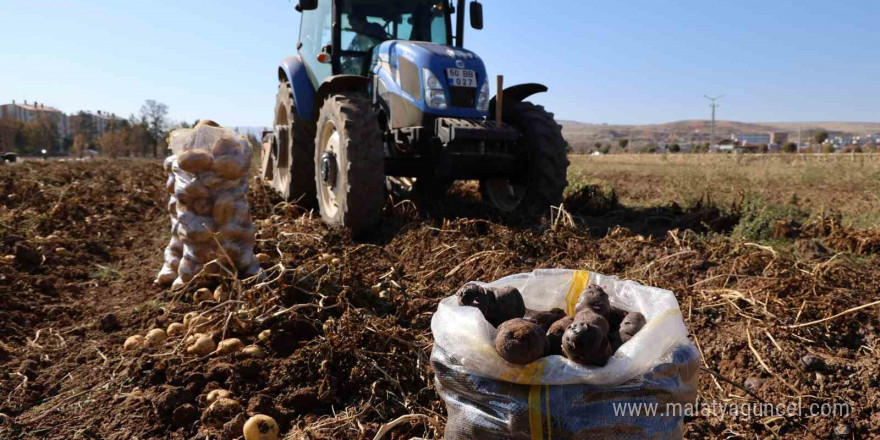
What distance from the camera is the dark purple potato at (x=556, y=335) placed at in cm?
188

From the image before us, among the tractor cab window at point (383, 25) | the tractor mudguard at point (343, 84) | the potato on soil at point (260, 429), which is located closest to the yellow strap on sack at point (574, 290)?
the potato on soil at point (260, 429)

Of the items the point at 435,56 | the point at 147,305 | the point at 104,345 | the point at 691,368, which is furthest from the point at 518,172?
→ the point at 691,368

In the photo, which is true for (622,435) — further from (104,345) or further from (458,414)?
(104,345)

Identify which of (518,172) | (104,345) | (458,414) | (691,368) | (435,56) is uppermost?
(435,56)

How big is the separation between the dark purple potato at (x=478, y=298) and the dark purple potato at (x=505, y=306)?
1 cm

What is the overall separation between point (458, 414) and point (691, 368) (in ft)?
2.14

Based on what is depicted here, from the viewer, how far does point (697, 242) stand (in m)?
4.50

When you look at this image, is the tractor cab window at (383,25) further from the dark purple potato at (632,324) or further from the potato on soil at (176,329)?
the dark purple potato at (632,324)

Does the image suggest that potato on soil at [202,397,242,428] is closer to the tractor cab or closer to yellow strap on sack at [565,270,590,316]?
yellow strap on sack at [565,270,590,316]

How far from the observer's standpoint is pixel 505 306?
6.76 ft

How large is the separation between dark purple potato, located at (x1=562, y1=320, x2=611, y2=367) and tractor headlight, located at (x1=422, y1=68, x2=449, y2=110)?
4081 millimetres

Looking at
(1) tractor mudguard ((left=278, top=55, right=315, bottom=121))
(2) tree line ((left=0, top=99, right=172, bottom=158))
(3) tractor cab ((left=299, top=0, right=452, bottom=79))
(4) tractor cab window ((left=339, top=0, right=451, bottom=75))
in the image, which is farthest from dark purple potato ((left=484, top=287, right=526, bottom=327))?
→ (2) tree line ((left=0, top=99, right=172, bottom=158))

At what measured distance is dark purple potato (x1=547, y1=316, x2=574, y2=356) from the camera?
188 cm

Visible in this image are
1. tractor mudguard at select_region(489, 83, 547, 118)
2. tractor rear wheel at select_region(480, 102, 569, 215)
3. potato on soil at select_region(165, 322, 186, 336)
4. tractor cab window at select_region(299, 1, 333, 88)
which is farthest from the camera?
tractor cab window at select_region(299, 1, 333, 88)
